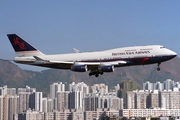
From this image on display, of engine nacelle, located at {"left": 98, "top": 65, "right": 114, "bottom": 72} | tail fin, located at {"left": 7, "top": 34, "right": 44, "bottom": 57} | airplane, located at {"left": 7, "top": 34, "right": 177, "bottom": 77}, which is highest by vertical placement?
tail fin, located at {"left": 7, "top": 34, "right": 44, "bottom": 57}

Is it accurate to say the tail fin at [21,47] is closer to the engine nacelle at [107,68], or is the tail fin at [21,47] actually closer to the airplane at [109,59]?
the airplane at [109,59]

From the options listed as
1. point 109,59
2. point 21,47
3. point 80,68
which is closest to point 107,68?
point 109,59

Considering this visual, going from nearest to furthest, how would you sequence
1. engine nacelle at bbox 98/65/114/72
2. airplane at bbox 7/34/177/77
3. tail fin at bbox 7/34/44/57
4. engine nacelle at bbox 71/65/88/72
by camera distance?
engine nacelle at bbox 98/65/114/72, airplane at bbox 7/34/177/77, engine nacelle at bbox 71/65/88/72, tail fin at bbox 7/34/44/57

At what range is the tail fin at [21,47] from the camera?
7038 cm

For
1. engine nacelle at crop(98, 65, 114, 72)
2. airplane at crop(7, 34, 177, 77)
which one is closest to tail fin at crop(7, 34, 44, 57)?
airplane at crop(7, 34, 177, 77)

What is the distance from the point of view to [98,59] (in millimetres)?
64625

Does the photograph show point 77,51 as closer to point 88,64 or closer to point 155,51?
point 88,64

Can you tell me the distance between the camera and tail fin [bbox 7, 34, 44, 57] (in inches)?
2771

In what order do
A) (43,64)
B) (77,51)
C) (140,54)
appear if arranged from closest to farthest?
(140,54) → (43,64) → (77,51)

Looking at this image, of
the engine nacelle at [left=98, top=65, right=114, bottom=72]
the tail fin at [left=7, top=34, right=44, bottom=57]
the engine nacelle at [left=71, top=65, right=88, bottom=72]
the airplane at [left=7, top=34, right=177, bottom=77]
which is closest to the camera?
the engine nacelle at [left=98, top=65, right=114, bottom=72]

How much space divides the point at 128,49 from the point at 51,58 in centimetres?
1469

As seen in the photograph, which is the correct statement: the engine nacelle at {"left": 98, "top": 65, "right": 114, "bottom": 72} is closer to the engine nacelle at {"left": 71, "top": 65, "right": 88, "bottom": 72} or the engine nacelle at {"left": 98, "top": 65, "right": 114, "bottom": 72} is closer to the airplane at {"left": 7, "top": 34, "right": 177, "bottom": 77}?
the airplane at {"left": 7, "top": 34, "right": 177, "bottom": 77}

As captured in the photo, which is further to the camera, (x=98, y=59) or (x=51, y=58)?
(x=51, y=58)

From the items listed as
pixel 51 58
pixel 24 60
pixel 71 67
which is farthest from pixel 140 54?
pixel 24 60
